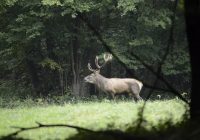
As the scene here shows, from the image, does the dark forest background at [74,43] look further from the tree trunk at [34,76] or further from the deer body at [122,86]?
the deer body at [122,86]

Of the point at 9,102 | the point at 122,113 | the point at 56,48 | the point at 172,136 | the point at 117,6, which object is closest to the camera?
the point at 172,136

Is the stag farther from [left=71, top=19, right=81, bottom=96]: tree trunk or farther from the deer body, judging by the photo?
[left=71, top=19, right=81, bottom=96]: tree trunk

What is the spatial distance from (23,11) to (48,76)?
12.5 feet

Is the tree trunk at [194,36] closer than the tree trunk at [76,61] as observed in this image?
Yes

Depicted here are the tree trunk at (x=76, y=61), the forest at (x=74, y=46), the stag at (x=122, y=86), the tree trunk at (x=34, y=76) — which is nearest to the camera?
the stag at (x=122, y=86)

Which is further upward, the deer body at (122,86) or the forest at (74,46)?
the forest at (74,46)

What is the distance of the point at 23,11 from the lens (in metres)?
22.1

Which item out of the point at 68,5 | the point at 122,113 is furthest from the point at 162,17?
the point at 122,113

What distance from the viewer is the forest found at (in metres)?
21.0

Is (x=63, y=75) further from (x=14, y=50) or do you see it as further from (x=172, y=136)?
(x=172, y=136)

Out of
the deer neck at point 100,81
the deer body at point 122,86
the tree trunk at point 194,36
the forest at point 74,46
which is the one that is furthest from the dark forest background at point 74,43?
the tree trunk at point 194,36

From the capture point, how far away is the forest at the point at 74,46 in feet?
69.0

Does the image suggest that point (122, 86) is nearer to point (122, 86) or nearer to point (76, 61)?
point (122, 86)

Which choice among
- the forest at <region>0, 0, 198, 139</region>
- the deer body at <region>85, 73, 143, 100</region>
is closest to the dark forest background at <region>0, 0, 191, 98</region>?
the forest at <region>0, 0, 198, 139</region>
